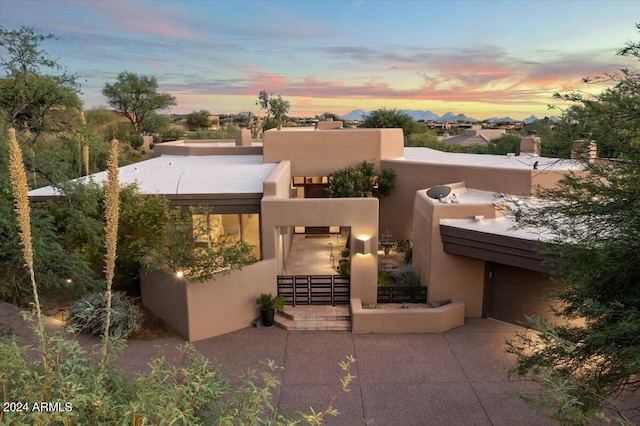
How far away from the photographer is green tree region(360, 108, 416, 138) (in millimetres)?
47969

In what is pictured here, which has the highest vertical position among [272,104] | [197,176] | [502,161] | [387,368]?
[272,104]

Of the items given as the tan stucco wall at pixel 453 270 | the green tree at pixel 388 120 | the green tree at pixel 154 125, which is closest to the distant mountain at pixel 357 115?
the green tree at pixel 388 120

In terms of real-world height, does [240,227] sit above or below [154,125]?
below

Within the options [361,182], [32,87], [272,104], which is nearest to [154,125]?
[272,104]

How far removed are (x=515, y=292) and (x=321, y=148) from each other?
1117 cm

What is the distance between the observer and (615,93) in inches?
221

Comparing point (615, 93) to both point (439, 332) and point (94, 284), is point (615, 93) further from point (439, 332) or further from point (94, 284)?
point (94, 284)

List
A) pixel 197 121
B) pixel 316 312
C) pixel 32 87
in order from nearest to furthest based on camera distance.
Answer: pixel 32 87 < pixel 316 312 < pixel 197 121

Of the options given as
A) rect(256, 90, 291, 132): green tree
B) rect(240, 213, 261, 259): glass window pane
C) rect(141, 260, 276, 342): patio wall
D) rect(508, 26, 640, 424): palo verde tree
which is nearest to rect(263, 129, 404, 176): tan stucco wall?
rect(240, 213, 261, 259): glass window pane

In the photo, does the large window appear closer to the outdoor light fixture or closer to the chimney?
the outdoor light fixture

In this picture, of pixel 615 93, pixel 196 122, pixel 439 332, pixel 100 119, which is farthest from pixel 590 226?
pixel 196 122

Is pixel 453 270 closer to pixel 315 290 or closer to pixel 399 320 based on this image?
pixel 399 320

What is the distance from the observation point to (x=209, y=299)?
442 inches

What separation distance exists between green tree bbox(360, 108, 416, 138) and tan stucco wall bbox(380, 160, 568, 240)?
28803 mm
